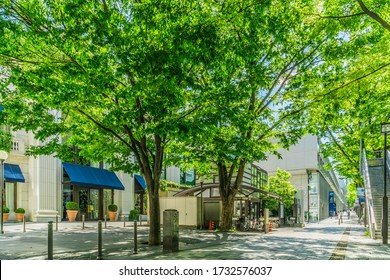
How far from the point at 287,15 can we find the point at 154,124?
6.35m

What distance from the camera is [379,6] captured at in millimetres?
10812

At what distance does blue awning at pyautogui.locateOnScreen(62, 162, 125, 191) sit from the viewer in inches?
1080

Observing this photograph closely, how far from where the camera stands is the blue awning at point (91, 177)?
90.0ft

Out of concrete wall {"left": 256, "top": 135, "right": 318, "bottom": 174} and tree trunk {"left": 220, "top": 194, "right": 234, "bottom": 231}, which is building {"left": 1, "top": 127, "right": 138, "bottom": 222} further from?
concrete wall {"left": 256, "top": 135, "right": 318, "bottom": 174}

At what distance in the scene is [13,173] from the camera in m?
23.5

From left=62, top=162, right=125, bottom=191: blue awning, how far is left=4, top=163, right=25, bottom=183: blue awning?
3562 millimetres

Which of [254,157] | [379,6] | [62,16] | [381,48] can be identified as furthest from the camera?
[254,157]

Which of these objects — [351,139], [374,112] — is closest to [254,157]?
[374,112]

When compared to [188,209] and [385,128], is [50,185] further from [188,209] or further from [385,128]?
[385,128]

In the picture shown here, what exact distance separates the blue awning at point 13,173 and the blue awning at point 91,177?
3562 millimetres

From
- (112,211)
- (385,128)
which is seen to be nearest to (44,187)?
(112,211)

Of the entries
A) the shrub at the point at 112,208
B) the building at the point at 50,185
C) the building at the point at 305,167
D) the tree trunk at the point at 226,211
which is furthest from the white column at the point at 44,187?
the building at the point at 305,167

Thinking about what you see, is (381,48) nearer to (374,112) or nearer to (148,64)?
(374,112)

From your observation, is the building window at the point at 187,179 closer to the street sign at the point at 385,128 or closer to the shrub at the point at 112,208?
the shrub at the point at 112,208
